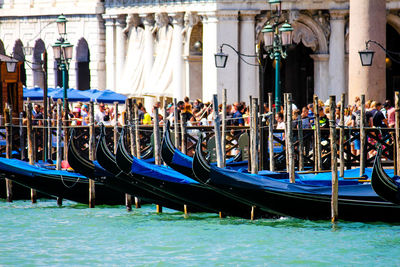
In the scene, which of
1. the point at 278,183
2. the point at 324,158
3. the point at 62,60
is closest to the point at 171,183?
the point at 278,183

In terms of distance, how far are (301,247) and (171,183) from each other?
9.86ft

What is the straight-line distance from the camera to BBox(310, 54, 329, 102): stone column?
106 feet

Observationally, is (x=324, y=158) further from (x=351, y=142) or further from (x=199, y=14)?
(x=199, y=14)

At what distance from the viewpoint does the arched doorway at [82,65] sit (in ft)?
131

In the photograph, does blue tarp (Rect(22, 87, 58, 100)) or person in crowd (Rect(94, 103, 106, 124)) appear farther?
blue tarp (Rect(22, 87, 58, 100))

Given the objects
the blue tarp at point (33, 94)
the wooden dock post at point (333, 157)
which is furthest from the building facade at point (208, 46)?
the wooden dock post at point (333, 157)

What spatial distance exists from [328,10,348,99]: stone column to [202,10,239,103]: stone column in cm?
235

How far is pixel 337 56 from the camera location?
32.2m

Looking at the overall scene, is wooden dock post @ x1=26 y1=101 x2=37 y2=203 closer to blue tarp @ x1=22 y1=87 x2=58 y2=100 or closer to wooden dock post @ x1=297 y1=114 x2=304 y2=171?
wooden dock post @ x1=297 y1=114 x2=304 y2=171

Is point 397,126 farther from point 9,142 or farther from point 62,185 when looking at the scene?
point 9,142

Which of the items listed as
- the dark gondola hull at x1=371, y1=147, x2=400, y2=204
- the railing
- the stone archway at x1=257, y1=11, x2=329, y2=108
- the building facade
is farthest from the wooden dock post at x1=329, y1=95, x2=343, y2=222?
the stone archway at x1=257, y1=11, x2=329, y2=108

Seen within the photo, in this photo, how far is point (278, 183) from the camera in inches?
765

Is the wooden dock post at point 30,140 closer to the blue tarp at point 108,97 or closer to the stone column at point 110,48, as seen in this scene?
the blue tarp at point 108,97

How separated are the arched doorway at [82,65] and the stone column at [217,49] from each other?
28.9 ft
